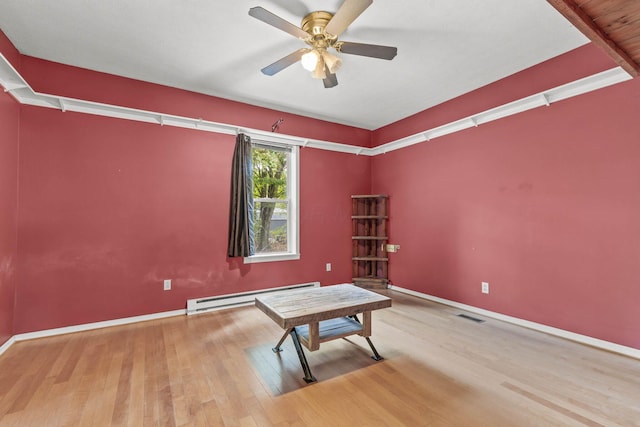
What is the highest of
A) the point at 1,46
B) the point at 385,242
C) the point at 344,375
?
the point at 1,46

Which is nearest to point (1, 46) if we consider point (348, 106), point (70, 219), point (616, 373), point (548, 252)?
point (70, 219)

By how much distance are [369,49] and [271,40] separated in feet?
3.02

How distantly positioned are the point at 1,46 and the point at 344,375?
386cm

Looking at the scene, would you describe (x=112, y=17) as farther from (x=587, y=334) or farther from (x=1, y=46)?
(x=587, y=334)

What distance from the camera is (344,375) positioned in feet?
6.73

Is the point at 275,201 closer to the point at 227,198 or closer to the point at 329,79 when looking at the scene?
the point at 227,198

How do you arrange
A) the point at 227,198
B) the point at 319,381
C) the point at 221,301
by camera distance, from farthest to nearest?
the point at 227,198, the point at 221,301, the point at 319,381

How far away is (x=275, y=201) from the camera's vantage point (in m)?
4.07

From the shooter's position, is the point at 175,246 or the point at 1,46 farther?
the point at 175,246

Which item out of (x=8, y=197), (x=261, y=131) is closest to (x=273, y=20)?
(x=261, y=131)

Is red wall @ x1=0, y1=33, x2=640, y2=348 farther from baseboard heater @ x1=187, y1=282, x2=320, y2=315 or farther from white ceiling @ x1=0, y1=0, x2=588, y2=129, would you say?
white ceiling @ x1=0, y1=0, x2=588, y2=129

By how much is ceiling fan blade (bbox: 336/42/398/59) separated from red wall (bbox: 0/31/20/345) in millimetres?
2849

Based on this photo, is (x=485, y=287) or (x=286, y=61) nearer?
(x=286, y=61)

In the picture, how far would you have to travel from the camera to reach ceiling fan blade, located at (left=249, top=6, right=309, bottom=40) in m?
1.76
